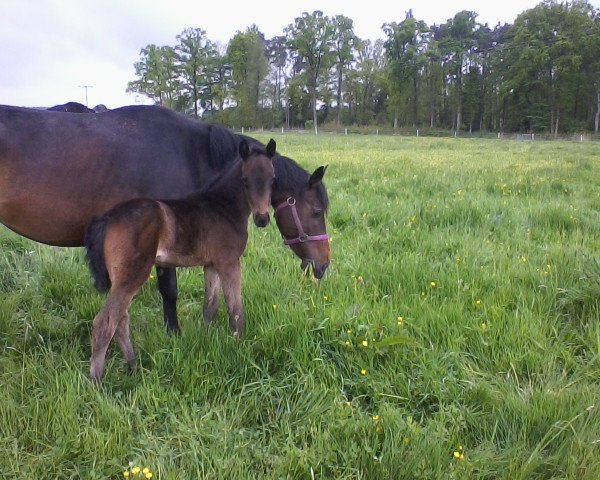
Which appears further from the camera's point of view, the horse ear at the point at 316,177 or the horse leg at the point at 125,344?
the horse ear at the point at 316,177

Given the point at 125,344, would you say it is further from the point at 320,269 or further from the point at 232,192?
the point at 320,269

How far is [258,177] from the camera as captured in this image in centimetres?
321

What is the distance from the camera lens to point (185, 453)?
2.20 metres

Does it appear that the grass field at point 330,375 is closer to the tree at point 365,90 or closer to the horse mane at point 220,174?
the horse mane at point 220,174

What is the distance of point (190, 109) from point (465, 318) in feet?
223

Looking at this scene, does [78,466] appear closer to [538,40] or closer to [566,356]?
[566,356]

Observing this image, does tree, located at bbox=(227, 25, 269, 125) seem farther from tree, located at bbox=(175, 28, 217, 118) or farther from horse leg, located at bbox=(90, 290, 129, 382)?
horse leg, located at bbox=(90, 290, 129, 382)

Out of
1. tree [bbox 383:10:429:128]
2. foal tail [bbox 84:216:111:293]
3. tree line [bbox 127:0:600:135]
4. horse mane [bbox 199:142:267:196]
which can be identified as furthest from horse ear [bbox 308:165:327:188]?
tree [bbox 383:10:429:128]

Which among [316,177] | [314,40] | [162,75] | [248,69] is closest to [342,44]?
[314,40]

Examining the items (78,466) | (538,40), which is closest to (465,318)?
(78,466)

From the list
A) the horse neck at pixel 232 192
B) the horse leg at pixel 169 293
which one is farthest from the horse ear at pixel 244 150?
the horse leg at pixel 169 293

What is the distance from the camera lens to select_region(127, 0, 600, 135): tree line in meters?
57.2

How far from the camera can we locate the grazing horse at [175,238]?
2859 millimetres

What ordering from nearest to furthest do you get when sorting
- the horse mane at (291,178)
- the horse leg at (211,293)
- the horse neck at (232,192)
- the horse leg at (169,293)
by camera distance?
the horse neck at (232,192), the horse leg at (169,293), the horse leg at (211,293), the horse mane at (291,178)
